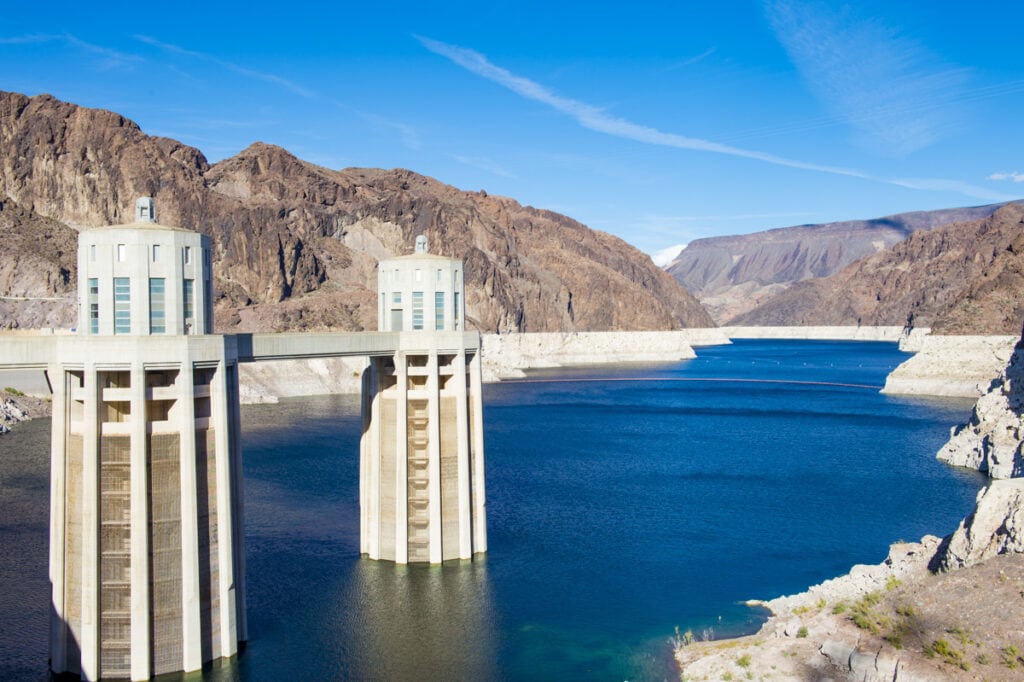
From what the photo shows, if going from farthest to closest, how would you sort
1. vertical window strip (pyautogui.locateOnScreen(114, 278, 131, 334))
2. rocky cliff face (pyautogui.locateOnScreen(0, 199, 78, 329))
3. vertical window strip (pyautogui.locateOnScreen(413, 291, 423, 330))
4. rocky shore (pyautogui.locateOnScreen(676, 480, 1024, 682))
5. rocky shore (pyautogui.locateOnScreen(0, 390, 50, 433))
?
rocky cliff face (pyautogui.locateOnScreen(0, 199, 78, 329))
rocky shore (pyautogui.locateOnScreen(0, 390, 50, 433))
vertical window strip (pyautogui.locateOnScreen(413, 291, 423, 330))
vertical window strip (pyautogui.locateOnScreen(114, 278, 131, 334))
rocky shore (pyautogui.locateOnScreen(676, 480, 1024, 682))

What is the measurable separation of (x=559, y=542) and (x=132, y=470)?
21.4m

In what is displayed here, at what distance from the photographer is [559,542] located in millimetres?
41719

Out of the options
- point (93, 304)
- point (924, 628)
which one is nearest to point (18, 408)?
point (93, 304)

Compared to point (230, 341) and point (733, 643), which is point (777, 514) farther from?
point (230, 341)

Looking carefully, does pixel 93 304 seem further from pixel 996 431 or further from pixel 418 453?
pixel 996 431

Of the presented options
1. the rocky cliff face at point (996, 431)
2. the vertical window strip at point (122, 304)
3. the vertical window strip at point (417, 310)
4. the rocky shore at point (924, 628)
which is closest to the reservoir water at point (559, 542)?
the rocky cliff face at point (996, 431)

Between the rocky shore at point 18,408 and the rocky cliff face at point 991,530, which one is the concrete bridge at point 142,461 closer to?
the rocky cliff face at point 991,530

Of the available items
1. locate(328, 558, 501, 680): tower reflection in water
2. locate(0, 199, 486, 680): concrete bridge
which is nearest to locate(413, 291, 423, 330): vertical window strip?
locate(328, 558, 501, 680): tower reflection in water

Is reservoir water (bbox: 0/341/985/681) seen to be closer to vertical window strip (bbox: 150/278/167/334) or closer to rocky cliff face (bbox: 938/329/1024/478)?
rocky cliff face (bbox: 938/329/1024/478)

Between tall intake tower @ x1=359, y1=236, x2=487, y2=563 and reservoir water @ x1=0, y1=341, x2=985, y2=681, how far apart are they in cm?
138

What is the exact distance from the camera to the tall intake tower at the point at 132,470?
966 inches

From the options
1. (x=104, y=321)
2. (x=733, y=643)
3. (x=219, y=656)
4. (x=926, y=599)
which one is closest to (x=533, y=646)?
(x=733, y=643)

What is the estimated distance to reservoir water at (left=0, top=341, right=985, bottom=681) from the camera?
95.1ft

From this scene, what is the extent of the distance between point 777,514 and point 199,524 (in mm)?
31560
